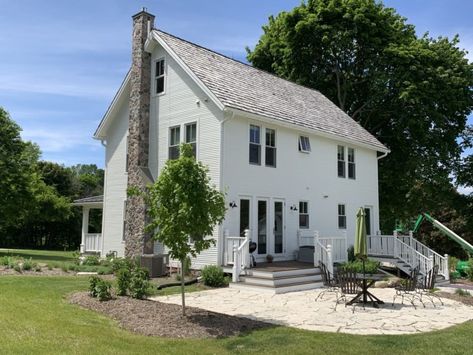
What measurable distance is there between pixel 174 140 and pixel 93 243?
26.8ft

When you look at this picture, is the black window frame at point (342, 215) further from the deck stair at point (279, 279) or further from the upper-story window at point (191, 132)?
the upper-story window at point (191, 132)

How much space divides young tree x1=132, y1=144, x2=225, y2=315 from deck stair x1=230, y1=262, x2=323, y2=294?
520 centimetres

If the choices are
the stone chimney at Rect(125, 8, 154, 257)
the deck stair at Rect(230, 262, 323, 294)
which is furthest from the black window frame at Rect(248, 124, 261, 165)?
the stone chimney at Rect(125, 8, 154, 257)

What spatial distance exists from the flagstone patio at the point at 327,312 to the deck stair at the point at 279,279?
52 centimetres

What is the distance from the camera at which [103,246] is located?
21531mm

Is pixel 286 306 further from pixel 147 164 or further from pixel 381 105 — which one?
pixel 381 105

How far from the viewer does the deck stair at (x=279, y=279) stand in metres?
14.3

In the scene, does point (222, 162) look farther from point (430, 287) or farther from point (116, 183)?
point (430, 287)

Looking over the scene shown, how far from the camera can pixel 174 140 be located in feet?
61.6

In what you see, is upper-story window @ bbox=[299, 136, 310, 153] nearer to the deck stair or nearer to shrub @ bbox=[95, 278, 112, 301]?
the deck stair

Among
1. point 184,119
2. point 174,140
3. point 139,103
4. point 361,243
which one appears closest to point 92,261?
point 174,140

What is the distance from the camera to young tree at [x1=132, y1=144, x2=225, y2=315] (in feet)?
30.1

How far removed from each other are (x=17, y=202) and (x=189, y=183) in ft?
80.0

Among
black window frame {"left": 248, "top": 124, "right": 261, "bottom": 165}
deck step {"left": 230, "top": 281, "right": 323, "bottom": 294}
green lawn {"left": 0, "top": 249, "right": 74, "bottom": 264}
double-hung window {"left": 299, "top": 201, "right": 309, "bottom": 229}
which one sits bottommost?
deck step {"left": 230, "top": 281, "right": 323, "bottom": 294}
